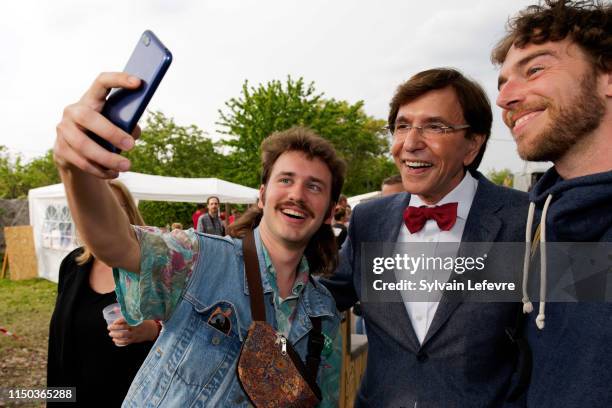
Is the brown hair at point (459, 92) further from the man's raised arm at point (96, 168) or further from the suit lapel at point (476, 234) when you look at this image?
the man's raised arm at point (96, 168)

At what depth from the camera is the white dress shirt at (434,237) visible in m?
2.19

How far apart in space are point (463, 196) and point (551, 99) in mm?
833

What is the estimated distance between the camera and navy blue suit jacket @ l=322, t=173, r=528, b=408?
194cm

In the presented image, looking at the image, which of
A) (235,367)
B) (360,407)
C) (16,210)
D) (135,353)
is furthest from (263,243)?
(16,210)

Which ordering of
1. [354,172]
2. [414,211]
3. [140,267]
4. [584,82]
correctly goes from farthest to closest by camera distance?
[354,172] < [414,211] < [584,82] < [140,267]

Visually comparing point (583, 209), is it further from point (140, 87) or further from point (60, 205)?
point (60, 205)

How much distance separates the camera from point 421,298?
7.31 ft

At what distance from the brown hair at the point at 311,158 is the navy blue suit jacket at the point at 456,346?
245 millimetres

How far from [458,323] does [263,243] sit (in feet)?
3.35

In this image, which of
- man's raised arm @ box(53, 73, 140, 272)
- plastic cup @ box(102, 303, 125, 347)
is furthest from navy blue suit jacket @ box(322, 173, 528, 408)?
plastic cup @ box(102, 303, 125, 347)

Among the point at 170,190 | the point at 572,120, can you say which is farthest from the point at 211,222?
the point at 572,120

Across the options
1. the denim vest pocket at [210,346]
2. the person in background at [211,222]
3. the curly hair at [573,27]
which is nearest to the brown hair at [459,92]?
the curly hair at [573,27]

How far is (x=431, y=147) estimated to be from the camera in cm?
238

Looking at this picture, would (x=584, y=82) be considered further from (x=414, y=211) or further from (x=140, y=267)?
(x=140, y=267)
